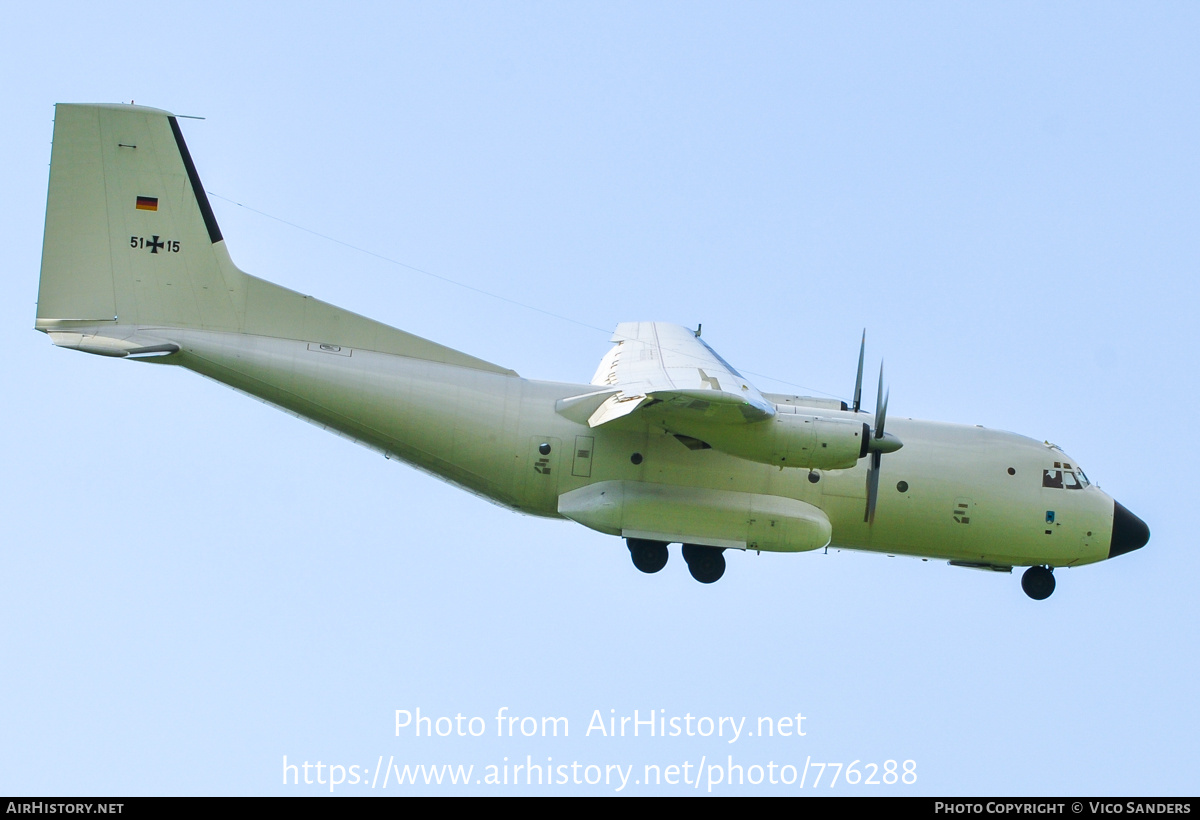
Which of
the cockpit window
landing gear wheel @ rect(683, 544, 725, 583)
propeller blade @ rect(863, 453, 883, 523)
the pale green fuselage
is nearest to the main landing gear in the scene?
landing gear wheel @ rect(683, 544, 725, 583)

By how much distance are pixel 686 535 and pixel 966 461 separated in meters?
5.24

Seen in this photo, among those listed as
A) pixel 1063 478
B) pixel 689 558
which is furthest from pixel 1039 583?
pixel 689 558

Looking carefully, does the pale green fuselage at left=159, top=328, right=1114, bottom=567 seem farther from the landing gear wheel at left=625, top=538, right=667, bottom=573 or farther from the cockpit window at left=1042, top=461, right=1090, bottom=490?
the landing gear wheel at left=625, top=538, right=667, bottom=573

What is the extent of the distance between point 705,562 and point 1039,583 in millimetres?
6079

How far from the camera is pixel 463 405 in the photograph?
20.8 meters

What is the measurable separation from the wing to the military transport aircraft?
94 millimetres

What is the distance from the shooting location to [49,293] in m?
20.2

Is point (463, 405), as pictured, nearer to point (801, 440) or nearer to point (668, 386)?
point (668, 386)

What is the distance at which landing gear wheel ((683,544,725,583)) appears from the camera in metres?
21.8

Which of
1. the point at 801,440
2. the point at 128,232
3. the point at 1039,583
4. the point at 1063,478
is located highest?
the point at 128,232

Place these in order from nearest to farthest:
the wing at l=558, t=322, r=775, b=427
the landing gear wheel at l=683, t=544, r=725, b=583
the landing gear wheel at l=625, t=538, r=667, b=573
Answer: the wing at l=558, t=322, r=775, b=427, the landing gear wheel at l=625, t=538, r=667, b=573, the landing gear wheel at l=683, t=544, r=725, b=583

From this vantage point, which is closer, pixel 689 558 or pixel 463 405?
pixel 463 405

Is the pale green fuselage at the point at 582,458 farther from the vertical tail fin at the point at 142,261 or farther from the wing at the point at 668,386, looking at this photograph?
the wing at the point at 668,386
